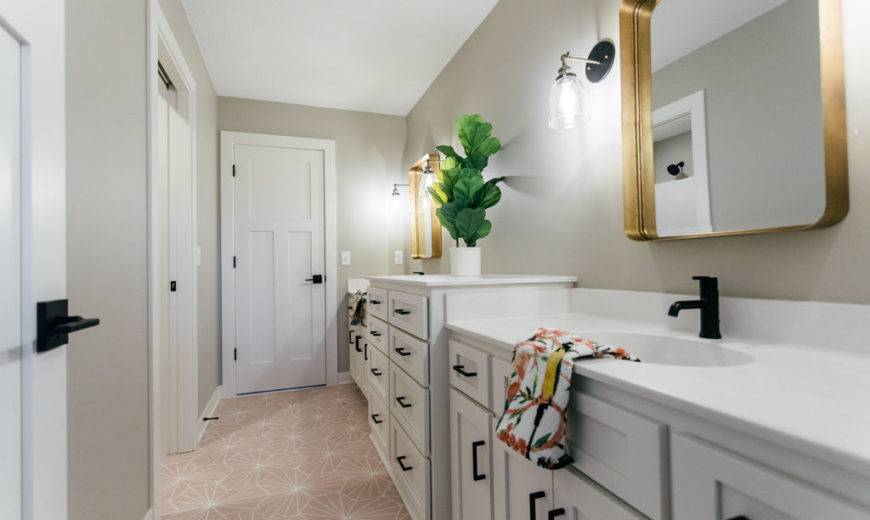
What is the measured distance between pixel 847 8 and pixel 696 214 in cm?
51

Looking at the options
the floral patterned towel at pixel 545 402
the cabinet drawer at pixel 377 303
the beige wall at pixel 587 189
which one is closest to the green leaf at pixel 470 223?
the beige wall at pixel 587 189

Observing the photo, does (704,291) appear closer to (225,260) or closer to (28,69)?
A: (28,69)

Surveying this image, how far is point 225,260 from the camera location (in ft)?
10.5

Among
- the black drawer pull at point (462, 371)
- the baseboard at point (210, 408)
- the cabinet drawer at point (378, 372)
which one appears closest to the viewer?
the black drawer pull at point (462, 371)

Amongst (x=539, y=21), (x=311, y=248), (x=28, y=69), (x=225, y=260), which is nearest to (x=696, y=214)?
(x=539, y=21)

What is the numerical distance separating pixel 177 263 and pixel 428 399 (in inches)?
67.3

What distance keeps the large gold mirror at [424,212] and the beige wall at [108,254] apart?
1709 mm

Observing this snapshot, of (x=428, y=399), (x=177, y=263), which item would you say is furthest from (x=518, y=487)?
(x=177, y=263)

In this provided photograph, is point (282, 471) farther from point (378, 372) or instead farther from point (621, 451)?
point (621, 451)

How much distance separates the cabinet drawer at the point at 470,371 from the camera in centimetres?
114

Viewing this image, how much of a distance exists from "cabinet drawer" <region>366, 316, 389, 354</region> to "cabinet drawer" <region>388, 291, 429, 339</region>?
5.0 inches

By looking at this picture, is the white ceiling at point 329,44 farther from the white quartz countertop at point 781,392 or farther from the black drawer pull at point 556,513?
the black drawer pull at point 556,513

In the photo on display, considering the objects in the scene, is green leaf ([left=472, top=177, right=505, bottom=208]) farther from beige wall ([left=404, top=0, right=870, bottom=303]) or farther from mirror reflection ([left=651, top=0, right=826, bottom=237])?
mirror reflection ([left=651, top=0, right=826, bottom=237])

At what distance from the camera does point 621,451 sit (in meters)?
0.69
